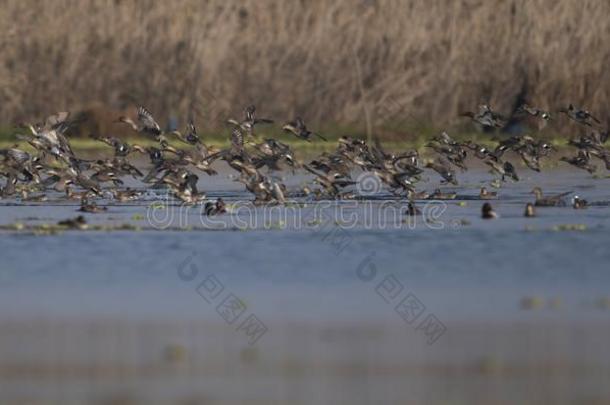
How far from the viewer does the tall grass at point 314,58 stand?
3288 cm

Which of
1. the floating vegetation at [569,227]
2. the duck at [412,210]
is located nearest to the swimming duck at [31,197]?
the duck at [412,210]

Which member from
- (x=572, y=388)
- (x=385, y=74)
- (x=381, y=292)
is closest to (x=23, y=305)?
(x=381, y=292)

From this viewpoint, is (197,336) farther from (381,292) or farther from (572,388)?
(572,388)

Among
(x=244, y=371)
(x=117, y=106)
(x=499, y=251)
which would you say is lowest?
(x=117, y=106)

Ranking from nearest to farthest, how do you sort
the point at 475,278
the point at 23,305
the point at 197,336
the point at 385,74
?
1. the point at 197,336
2. the point at 23,305
3. the point at 475,278
4. the point at 385,74

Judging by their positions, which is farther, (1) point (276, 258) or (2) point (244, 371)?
(1) point (276, 258)

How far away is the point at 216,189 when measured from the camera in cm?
2438

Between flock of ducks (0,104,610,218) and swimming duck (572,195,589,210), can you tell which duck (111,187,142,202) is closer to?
flock of ducks (0,104,610,218)

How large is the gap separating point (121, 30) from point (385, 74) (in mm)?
5494

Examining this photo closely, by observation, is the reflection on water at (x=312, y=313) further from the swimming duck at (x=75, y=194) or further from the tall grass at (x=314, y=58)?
the tall grass at (x=314, y=58)

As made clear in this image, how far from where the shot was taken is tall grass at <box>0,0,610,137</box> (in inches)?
1294

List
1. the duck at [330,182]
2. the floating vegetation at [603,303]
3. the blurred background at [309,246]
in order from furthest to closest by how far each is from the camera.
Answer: the duck at [330,182] → the floating vegetation at [603,303] → the blurred background at [309,246]

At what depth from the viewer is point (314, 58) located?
33.0 meters

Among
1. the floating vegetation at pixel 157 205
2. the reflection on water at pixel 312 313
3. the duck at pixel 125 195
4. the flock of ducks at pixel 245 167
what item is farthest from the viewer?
the duck at pixel 125 195
